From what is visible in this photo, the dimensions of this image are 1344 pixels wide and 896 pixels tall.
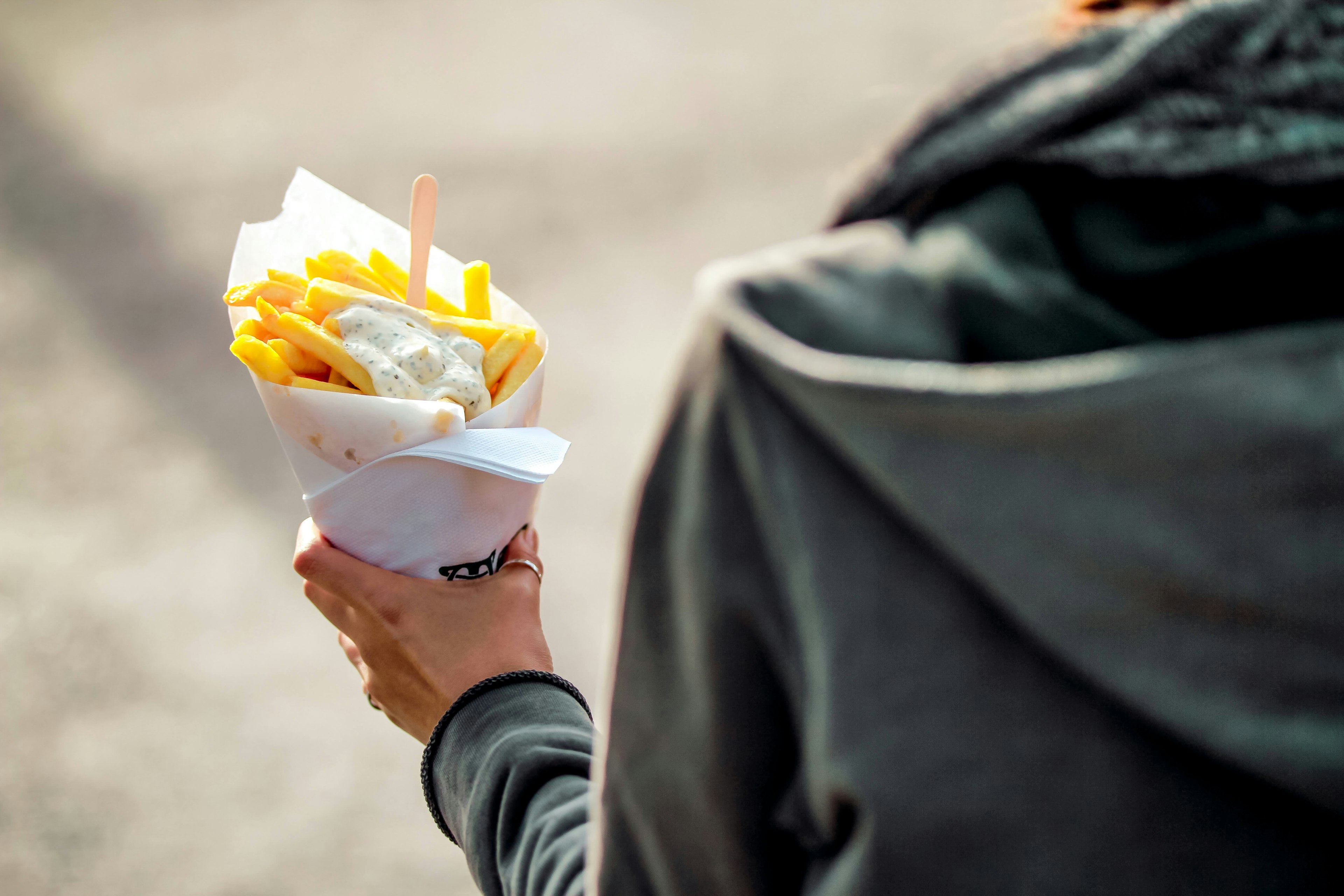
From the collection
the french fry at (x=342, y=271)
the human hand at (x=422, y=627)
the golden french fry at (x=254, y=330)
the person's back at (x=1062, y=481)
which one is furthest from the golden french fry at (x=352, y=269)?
the person's back at (x=1062, y=481)

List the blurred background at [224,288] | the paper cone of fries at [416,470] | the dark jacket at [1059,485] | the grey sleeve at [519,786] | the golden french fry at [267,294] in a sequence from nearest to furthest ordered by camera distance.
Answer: the dark jacket at [1059,485]
the grey sleeve at [519,786]
the paper cone of fries at [416,470]
the golden french fry at [267,294]
the blurred background at [224,288]

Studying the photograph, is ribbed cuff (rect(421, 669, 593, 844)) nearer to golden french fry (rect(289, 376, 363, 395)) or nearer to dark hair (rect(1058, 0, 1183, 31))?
golden french fry (rect(289, 376, 363, 395))


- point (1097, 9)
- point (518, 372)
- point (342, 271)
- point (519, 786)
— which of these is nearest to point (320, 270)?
point (342, 271)

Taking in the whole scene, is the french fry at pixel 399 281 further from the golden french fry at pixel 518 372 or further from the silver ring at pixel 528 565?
the silver ring at pixel 528 565

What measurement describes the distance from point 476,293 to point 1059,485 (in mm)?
842

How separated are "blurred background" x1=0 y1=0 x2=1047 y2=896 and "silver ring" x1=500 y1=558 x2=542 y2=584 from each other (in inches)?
7.8

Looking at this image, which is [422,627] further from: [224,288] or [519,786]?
[224,288]

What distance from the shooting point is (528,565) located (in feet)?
3.31

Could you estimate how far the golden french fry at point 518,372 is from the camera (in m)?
1.02

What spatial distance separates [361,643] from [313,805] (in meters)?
1.03

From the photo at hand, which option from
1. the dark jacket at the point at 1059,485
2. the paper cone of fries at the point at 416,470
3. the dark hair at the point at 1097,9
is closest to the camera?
the dark jacket at the point at 1059,485

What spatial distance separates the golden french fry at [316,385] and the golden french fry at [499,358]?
13 cm

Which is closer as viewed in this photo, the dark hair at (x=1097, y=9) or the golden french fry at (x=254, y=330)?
the dark hair at (x=1097, y=9)

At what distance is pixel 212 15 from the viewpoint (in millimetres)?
4180
